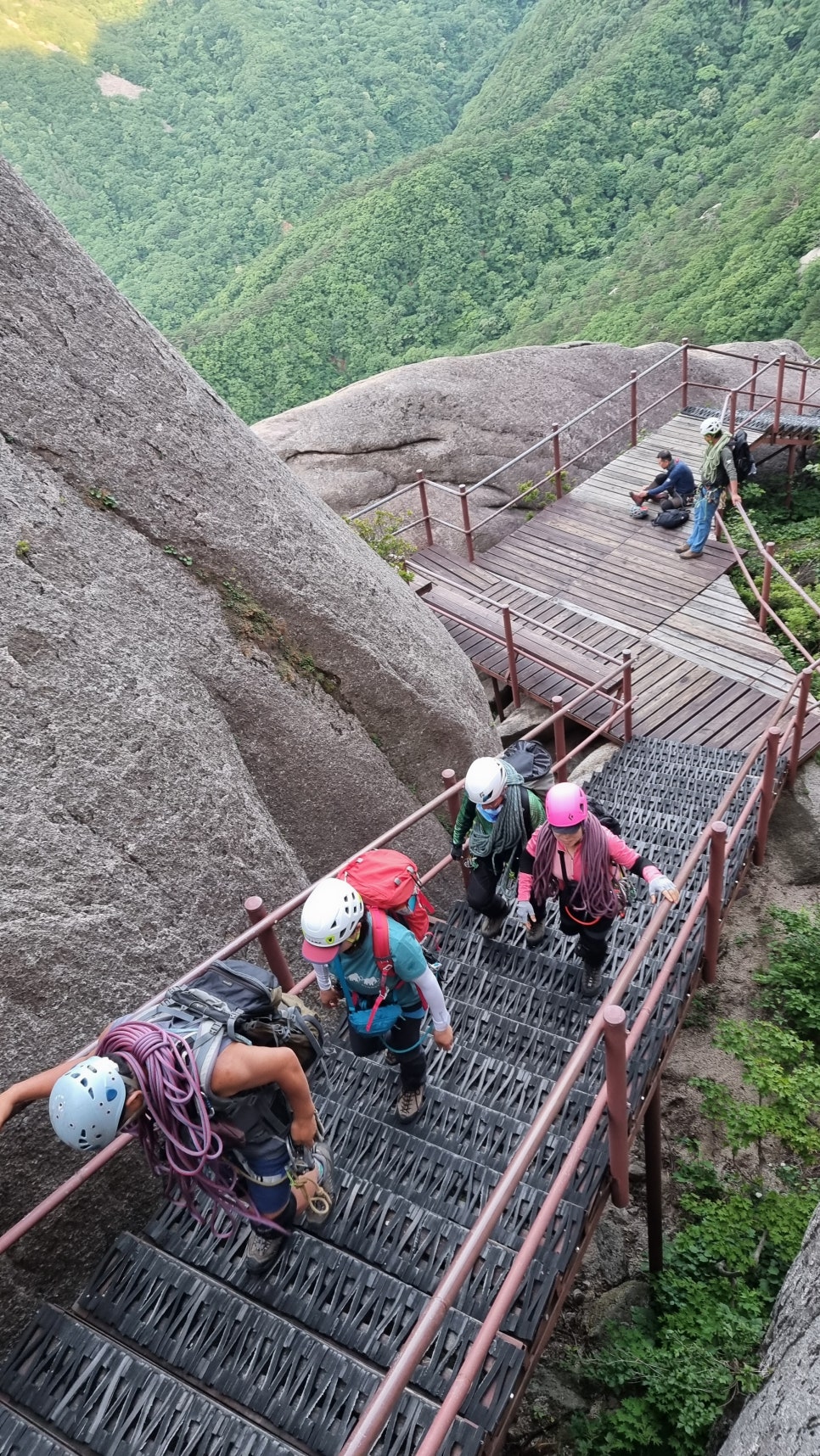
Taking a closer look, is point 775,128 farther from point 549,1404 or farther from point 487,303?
point 549,1404

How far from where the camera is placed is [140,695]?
507 centimetres

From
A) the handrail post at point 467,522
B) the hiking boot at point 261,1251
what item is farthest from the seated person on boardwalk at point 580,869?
the handrail post at point 467,522

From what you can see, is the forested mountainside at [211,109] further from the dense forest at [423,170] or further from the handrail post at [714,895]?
the handrail post at [714,895]

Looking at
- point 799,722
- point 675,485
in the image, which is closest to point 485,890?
point 799,722

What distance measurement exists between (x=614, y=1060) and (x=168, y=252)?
244 feet

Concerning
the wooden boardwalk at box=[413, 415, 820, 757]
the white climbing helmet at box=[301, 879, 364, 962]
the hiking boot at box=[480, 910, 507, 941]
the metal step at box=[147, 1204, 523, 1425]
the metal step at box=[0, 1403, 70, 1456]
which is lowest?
the wooden boardwalk at box=[413, 415, 820, 757]

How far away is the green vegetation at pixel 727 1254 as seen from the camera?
4539mm

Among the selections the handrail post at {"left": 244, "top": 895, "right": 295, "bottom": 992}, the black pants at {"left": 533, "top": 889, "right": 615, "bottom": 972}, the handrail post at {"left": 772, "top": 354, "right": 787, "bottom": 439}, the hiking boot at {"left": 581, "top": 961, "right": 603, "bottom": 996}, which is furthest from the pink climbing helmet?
the handrail post at {"left": 772, "top": 354, "right": 787, "bottom": 439}

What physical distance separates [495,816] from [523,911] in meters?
0.70

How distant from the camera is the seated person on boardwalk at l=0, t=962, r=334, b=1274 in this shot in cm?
293

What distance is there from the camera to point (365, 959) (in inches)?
153

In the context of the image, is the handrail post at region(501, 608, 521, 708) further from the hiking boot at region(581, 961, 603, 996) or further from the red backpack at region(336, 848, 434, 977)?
the red backpack at region(336, 848, 434, 977)

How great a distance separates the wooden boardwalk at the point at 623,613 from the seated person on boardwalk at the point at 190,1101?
20.6 ft

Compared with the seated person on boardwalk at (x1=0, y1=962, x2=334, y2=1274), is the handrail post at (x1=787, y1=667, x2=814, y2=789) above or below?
below
